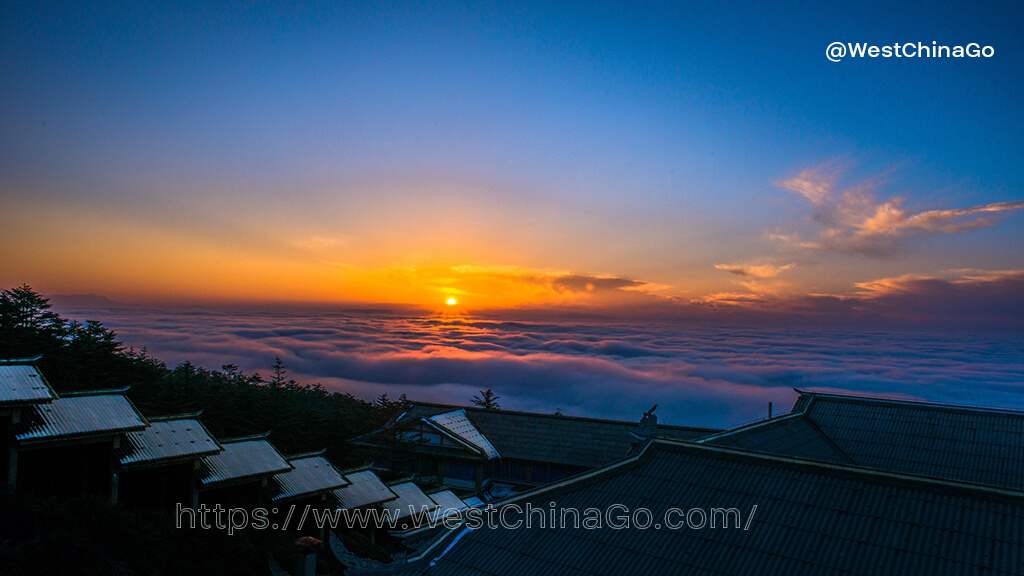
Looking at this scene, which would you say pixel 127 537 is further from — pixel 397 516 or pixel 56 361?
pixel 56 361

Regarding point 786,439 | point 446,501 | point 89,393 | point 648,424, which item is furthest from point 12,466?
point 786,439

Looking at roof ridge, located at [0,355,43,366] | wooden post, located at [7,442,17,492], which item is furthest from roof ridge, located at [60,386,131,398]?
wooden post, located at [7,442,17,492]

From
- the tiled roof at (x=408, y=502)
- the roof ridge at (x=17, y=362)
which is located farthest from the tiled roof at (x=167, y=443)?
the tiled roof at (x=408, y=502)

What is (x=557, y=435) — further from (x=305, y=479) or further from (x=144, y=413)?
(x=144, y=413)

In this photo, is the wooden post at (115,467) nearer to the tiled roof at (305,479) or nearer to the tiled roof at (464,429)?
the tiled roof at (305,479)

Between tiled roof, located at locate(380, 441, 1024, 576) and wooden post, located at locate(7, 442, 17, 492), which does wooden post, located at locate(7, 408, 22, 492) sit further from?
tiled roof, located at locate(380, 441, 1024, 576)

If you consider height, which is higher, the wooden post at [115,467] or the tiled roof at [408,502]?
the wooden post at [115,467]
